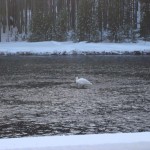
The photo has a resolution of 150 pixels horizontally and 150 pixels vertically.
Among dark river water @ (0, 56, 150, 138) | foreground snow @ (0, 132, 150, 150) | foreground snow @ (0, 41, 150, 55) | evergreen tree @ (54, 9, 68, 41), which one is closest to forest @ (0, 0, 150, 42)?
evergreen tree @ (54, 9, 68, 41)

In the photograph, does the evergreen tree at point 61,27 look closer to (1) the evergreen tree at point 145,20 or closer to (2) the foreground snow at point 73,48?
(2) the foreground snow at point 73,48

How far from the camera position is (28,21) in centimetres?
8338

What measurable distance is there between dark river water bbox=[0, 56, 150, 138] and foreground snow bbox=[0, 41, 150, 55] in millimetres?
30881

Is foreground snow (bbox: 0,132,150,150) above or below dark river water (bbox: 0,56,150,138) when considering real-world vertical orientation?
above

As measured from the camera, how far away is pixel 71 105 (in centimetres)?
2036

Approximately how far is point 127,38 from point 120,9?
5.50 m

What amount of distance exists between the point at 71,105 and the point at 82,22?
181ft

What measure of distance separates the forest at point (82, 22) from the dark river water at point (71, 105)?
4110 cm

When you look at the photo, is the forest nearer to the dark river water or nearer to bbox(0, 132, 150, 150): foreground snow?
the dark river water

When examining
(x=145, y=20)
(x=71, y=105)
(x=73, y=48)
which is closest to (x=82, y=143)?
(x=71, y=105)

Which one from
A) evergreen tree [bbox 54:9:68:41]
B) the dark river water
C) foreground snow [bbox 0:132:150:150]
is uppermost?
evergreen tree [bbox 54:9:68:41]

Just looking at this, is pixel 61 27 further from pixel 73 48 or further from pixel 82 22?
pixel 73 48

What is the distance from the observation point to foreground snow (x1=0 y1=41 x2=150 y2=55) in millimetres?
65062

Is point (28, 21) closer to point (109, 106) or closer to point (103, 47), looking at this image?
point (103, 47)
